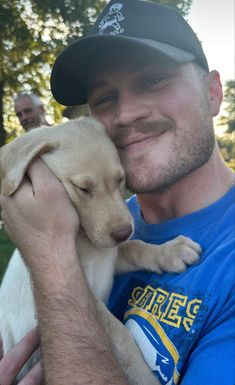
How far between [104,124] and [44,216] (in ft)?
2.43

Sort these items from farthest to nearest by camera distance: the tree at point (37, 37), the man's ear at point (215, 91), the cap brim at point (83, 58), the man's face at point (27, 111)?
the tree at point (37, 37) < the man's face at point (27, 111) < the man's ear at point (215, 91) < the cap brim at point (83, 58)

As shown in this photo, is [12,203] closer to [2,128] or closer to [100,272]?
[100,272]

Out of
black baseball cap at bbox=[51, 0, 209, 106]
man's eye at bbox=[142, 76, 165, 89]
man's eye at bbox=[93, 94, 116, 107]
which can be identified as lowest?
man's eye at bbox=[93, 94, 116, 107]

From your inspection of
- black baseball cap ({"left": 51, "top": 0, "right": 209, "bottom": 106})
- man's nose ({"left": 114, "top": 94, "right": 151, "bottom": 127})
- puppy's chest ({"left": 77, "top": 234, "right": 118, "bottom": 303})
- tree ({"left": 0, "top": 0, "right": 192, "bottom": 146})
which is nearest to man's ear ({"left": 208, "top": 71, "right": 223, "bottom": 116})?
black baseball cap ({"left": 51, "top": 0, "right": 209, "bottom": 106})

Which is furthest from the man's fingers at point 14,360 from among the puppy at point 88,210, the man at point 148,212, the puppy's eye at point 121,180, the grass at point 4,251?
the grass at point 4,251

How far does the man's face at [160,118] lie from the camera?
233cm

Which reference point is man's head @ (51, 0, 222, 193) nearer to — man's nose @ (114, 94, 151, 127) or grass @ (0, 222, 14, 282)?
man's nose @ (114, 94, 151, 127)

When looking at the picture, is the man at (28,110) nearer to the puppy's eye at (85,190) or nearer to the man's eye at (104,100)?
the man's eye at (104,100)

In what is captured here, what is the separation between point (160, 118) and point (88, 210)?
23.1 inches

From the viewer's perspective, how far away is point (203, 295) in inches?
70.6

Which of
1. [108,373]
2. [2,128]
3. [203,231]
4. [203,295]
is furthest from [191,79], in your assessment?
[2,128]

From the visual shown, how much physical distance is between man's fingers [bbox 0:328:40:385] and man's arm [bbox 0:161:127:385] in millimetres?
287

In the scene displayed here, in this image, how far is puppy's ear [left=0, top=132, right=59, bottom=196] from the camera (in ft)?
7.20

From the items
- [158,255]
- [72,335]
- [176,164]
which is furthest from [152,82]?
[72,335]
